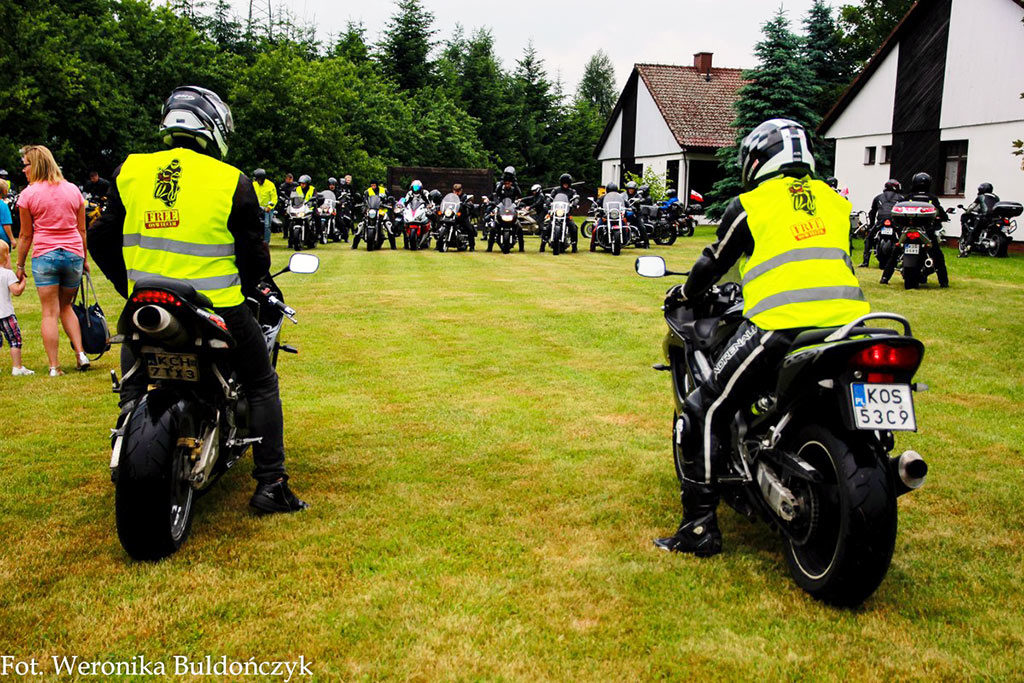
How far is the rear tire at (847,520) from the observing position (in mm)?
3336

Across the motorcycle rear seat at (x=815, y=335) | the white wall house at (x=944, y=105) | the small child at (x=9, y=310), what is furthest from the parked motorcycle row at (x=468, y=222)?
the motorcycle rear seat at (x=815, y=335)

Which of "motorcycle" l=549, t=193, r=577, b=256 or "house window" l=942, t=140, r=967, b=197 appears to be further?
"house window" l=942, t=140, r=967, b=197

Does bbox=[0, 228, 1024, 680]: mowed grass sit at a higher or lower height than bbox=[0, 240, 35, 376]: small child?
lower

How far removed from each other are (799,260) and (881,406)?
0.75 m

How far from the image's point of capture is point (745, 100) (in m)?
34.5

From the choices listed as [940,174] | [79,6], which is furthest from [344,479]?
[79,6]

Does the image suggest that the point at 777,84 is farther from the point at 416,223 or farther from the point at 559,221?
the point at 416,223

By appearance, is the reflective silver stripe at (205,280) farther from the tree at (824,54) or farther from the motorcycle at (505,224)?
the tree at (824,54)

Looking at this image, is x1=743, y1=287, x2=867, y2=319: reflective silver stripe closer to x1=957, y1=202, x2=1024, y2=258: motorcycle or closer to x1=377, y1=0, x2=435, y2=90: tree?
x1=957, y1=202, x2=1024, y2=258: motorcycle

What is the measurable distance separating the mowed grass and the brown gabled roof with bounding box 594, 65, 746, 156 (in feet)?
122

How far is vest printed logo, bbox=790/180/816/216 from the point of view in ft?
12.7

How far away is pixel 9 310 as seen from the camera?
25.8 feet

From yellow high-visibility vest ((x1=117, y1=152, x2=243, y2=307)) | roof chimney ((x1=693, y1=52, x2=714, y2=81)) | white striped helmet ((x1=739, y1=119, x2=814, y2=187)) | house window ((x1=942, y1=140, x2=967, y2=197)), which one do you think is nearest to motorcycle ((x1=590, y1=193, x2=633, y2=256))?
house window ((x1=942, y1=140, x2=967, y2=197))

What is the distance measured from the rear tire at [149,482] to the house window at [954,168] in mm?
28077
